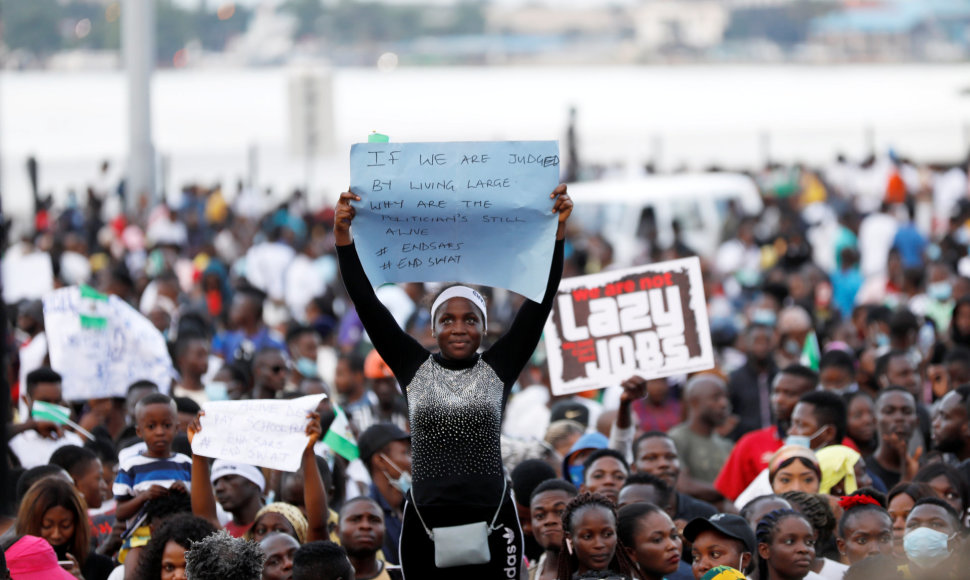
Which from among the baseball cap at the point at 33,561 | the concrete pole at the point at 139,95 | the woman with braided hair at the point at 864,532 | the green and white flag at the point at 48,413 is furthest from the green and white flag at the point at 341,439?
the concrete pole at the point at 139,95

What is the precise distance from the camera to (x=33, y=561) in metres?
5.48

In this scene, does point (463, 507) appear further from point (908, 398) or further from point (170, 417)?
point (908, 398)

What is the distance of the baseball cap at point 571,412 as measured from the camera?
28.3 feet

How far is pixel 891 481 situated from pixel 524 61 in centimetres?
8238

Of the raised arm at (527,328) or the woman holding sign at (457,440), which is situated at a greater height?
the raised arm at (527,328)

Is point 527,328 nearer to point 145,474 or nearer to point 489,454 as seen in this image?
point 489,454

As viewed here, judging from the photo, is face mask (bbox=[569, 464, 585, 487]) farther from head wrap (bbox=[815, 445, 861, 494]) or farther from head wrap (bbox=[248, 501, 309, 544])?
head wrap (bbox=[248, 501, 309, 544])

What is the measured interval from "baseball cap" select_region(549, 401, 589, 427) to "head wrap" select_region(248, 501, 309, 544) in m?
2.57

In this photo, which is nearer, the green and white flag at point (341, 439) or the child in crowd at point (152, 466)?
the child in crowd at point (152, 466)

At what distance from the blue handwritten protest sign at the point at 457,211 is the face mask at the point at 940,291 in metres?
8.17

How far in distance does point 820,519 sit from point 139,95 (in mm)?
15518

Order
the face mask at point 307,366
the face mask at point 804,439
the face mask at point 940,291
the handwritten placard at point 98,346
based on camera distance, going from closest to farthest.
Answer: the face mask at point 804,439
the handwritten placard at point 98,346
the face mask at point 307,366
the face mask at point 940,291

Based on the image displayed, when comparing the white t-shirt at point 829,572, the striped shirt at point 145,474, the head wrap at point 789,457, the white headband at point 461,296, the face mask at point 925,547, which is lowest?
the white t-shirt at point 829,572

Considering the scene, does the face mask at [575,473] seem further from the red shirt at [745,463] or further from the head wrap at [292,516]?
the head wrap at [292,516]
